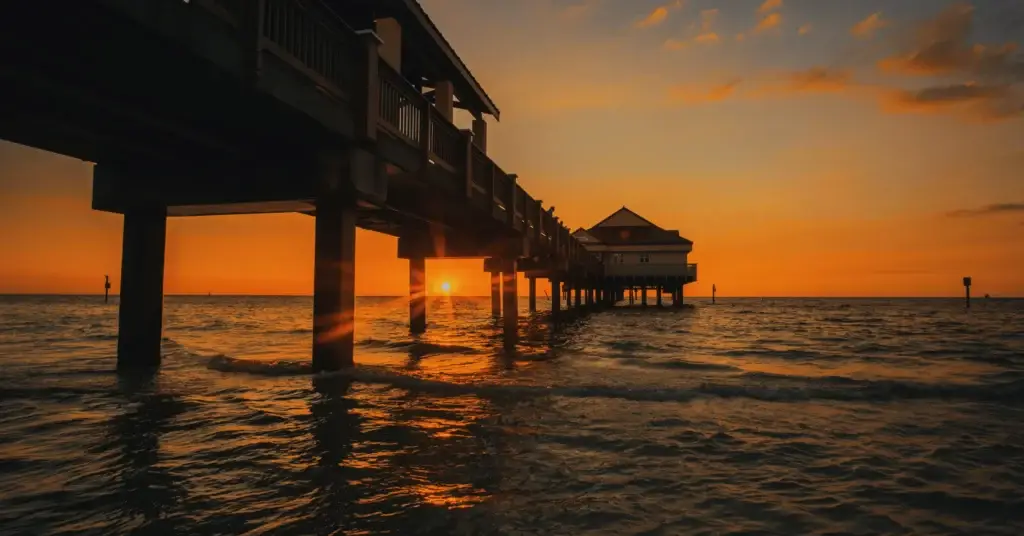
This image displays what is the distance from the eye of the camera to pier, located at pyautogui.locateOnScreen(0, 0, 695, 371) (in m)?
5.26

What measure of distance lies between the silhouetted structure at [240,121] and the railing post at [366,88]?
3 centimetres

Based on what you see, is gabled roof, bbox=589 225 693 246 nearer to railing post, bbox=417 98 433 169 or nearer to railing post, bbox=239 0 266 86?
railing post, bbox=417 98 433 169

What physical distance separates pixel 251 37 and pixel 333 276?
15.5 ft

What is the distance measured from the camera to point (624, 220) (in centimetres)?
6303

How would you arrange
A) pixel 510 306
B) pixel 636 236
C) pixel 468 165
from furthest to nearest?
pixel 636 236, pixel 510 306, pixel 468 165

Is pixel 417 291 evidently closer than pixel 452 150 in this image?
No

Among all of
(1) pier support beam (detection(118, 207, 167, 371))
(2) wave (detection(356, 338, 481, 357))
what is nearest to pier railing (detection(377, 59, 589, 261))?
(2) wave (detection(356, 338, 481, 357))

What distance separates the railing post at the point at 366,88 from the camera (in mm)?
8164

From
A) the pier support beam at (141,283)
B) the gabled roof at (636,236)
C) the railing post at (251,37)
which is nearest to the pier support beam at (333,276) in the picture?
the pier support beam at (141,283)

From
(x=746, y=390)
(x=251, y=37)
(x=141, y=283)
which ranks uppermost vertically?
(x=251, y=37)

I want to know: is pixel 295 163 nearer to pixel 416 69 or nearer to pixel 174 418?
pixel 174 418

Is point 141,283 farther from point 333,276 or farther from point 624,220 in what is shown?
point 624,220

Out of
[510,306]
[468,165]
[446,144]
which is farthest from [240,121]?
[510,306]

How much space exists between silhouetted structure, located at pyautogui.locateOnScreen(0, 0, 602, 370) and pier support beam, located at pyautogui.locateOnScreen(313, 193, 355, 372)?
3 centimetres
